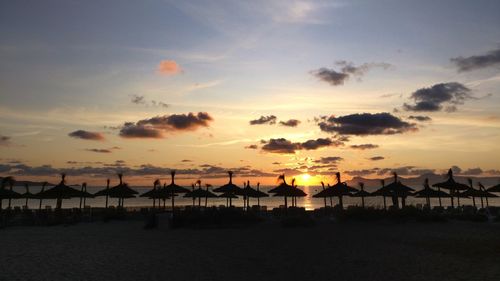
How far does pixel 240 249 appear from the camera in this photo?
14.1 meters

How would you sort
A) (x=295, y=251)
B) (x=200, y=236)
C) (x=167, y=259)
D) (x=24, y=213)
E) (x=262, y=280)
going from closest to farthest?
(x=262, y=280) < (x=167, y=259) < (x=295, y=251) < (x=200, y=236) < (x=24, y=213)

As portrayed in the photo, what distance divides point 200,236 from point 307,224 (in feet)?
19.2

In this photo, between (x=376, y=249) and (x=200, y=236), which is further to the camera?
(x=200, y=236)

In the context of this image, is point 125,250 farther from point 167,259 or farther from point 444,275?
point 444,275

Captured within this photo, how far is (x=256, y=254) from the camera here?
13.0m

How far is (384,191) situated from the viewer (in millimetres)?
26531

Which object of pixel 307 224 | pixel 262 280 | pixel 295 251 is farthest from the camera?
pixel 307 224

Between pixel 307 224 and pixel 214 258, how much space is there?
9.41 m

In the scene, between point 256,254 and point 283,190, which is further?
point 283,190

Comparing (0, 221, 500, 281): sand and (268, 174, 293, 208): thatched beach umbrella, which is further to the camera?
(268, 174, 293, 208): thatched beach umbrella

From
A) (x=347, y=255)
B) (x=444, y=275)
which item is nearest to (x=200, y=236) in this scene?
(x=347, y=255)

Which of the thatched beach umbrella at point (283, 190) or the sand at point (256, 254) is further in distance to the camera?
the thatched beach umbrella at point (283, 190)

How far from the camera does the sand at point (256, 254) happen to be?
10065mm

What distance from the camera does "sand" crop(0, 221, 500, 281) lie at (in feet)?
33.0
